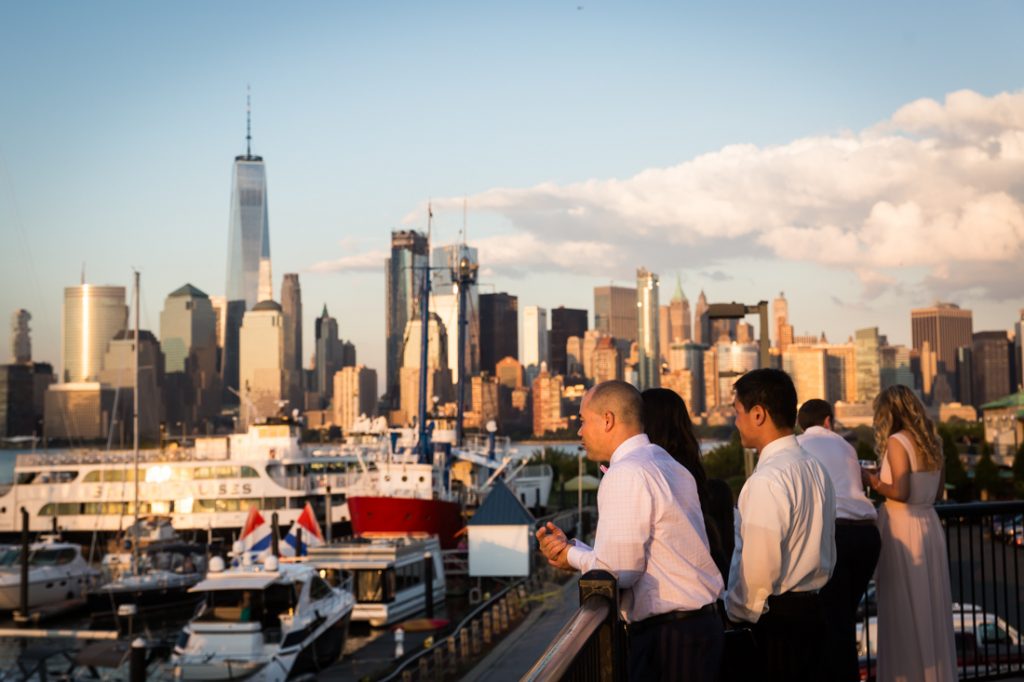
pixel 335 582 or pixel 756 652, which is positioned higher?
pixel 756 652

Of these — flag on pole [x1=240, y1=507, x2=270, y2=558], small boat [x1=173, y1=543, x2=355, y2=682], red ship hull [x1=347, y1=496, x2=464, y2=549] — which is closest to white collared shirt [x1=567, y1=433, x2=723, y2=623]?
small boat [x1=173, y1=543, x2=355, y2=682]

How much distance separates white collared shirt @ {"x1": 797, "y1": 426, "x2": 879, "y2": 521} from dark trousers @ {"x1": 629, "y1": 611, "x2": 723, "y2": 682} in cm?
227

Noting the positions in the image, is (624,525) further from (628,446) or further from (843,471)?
(843,471)

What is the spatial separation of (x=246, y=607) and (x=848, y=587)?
18524 millimetres

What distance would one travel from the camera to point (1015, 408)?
238ft

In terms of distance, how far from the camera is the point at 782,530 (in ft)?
15.7

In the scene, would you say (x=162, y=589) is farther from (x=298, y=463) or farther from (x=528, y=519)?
(x=298, y=463)

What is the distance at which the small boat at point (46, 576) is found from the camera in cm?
3841

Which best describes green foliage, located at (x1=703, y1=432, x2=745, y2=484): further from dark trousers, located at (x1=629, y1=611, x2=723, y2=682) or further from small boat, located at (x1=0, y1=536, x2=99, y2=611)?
dark trousers, located at (x1=629, y1=611, x2=723, y2=682)

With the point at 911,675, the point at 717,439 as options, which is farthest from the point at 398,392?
the point at 911,675

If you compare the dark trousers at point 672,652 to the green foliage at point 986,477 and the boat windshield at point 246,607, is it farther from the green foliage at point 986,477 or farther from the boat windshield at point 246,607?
the green foliage at point 986,477

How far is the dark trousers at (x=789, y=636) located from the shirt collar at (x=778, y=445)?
0.56 m

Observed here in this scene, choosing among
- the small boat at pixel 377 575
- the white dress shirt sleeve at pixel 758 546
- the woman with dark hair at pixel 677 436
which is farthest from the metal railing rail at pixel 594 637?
the small boat at pixel 377 575

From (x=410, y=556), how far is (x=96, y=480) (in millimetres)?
27340
